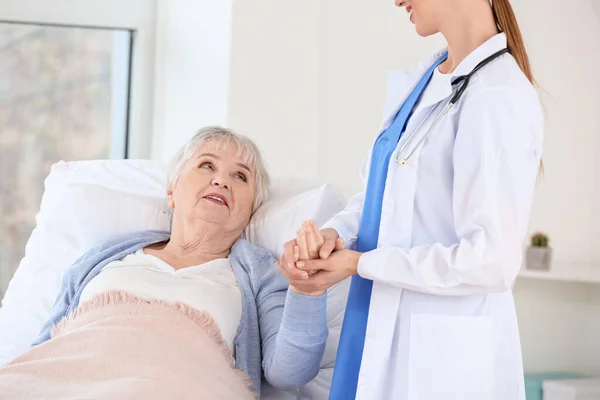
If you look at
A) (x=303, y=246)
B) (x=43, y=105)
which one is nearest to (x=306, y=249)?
(x=303, y=246)

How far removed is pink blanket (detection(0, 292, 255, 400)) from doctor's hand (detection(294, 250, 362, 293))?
0.91 feet

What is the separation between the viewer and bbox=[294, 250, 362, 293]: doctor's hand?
54.2 inches

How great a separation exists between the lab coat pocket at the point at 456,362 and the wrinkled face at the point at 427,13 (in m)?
0.48

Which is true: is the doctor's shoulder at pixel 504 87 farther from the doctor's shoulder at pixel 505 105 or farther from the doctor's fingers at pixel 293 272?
the doctor's fingers at pixel 293 272

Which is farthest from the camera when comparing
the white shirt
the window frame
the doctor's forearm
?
the window frame

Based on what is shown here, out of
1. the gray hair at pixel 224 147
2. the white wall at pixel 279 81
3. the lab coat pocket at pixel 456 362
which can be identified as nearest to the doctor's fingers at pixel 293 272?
the lab coat pocket at pixel 456 362

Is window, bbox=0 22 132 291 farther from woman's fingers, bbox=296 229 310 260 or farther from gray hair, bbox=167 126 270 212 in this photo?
woman's fingers, bbox=296 229 310 260

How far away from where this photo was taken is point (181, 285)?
1.81 m

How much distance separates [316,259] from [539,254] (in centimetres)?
177

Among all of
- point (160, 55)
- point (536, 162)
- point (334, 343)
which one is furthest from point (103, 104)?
point (536, 162)

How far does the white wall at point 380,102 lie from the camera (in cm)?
271

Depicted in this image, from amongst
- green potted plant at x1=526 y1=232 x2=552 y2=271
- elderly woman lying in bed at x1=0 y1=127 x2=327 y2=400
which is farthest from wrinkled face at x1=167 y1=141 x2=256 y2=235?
green potted plant at x1=526 y1=232 x2=552 y2=271

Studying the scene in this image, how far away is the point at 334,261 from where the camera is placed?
1.38 m

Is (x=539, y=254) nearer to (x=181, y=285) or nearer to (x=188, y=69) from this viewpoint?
(x=188, y=69)
